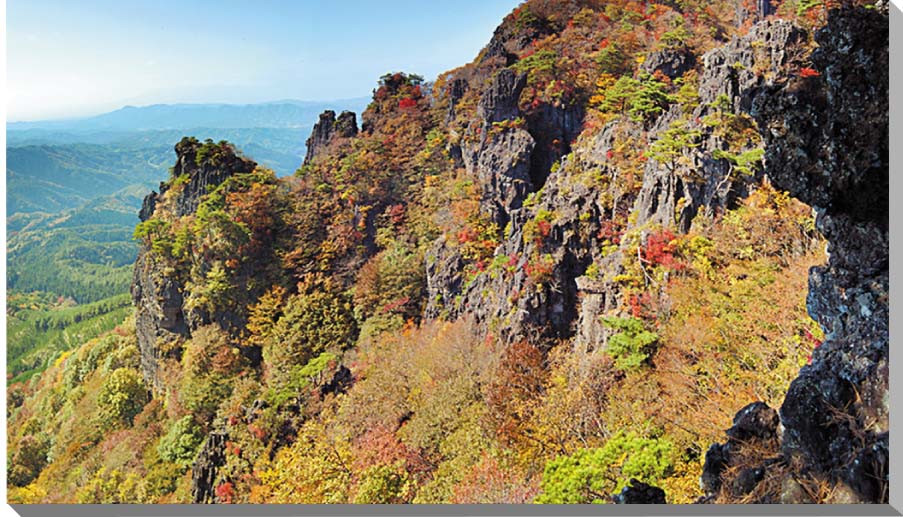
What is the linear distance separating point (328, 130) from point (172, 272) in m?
5.64

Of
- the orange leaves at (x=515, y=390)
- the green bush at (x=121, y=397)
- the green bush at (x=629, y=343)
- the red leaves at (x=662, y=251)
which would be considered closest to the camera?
the green bush at (x=629, y=343)

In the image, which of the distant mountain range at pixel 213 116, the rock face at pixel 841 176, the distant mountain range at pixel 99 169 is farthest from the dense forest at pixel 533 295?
the distant mountain range at pixel 213 116

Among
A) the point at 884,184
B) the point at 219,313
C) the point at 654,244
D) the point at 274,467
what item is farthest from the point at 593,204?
the point at 219,313

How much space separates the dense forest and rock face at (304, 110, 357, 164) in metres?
0.07

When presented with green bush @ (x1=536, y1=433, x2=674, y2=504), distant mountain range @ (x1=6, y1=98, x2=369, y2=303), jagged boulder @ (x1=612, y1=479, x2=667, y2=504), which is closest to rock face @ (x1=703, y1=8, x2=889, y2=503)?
jagged boulder @ (x1=612, y1=479, x2=667, y2=504)

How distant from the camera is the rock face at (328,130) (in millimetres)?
14289

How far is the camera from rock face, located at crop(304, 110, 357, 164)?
1429 centimetres

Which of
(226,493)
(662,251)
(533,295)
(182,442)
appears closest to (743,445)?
(662,251)

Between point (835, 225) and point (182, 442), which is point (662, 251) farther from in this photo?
point (182, 442)

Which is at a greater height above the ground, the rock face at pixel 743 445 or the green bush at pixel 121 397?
the rock face at pixel 743 445

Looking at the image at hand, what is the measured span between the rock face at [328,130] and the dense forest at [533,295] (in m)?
0.07

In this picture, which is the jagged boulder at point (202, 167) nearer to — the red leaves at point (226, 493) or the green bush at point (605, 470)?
the red leaves at point (226, 493)

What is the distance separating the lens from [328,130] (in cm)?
1452
